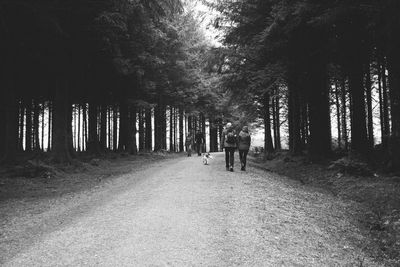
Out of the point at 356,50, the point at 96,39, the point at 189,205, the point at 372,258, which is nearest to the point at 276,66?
the point at 356,50

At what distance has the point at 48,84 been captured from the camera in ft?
71.9

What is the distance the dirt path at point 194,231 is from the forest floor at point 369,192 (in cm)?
37

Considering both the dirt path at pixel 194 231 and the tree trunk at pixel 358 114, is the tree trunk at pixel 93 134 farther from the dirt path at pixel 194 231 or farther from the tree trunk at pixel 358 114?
the tree trunk at pixel 358 114

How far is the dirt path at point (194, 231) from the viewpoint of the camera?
530 cm

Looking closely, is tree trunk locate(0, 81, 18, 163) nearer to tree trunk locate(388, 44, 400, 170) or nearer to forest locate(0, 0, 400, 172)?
forest locate(0, 0, 400, 172)

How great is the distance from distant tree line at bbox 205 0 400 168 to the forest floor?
117 cm

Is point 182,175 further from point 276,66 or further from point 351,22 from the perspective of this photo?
point 351,22

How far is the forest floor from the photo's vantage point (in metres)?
6.55

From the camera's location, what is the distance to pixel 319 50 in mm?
15141

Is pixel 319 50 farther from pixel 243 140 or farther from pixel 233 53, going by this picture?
pixel 243 140

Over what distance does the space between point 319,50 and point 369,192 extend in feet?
23.8

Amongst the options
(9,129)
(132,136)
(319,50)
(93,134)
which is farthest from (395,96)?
(132,136)

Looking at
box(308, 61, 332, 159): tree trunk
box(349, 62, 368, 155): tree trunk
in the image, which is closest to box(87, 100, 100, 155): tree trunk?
box(308, 61, 332, 159): tree trunk

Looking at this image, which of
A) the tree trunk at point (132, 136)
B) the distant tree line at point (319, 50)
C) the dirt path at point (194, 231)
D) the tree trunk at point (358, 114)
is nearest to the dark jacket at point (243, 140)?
the distant tree line at point (319, 50)
